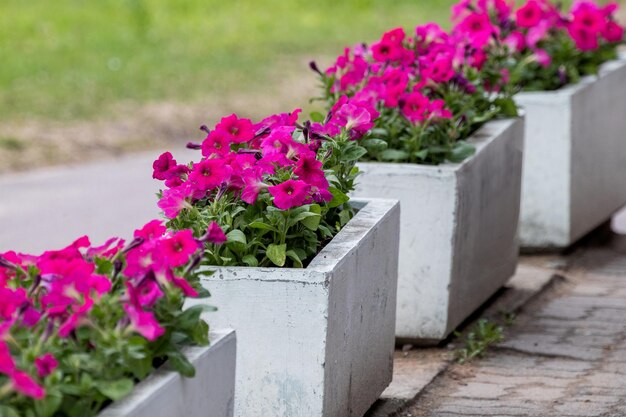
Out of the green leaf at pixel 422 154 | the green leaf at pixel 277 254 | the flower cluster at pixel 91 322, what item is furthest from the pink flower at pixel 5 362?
the green leaf at pixel 422 154

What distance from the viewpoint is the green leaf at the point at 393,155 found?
5023 millimetres

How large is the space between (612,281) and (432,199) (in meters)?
1.73

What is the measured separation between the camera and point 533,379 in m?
4.71

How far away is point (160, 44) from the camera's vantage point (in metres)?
15.3

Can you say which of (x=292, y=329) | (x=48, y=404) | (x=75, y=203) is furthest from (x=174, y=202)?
(x=75, y=203)

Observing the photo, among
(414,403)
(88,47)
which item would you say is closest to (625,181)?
(414,403)

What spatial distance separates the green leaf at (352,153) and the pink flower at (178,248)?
1288 mm

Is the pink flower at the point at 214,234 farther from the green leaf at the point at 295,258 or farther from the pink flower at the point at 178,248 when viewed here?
the green leaf at the point at 295,258

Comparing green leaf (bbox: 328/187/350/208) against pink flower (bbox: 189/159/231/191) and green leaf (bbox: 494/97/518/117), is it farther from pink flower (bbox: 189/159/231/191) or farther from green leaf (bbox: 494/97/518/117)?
green leaf (bbox: 494/97/518/117)

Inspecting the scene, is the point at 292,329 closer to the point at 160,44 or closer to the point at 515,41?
the point at 515,41

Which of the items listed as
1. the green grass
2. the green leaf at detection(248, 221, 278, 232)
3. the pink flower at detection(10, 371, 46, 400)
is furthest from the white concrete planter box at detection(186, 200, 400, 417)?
the green grass

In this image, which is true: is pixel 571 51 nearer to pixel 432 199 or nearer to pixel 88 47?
pixel 432 199

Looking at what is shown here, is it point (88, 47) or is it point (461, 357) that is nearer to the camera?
point (461, 357)

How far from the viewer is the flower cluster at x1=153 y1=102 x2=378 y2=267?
3676mm
